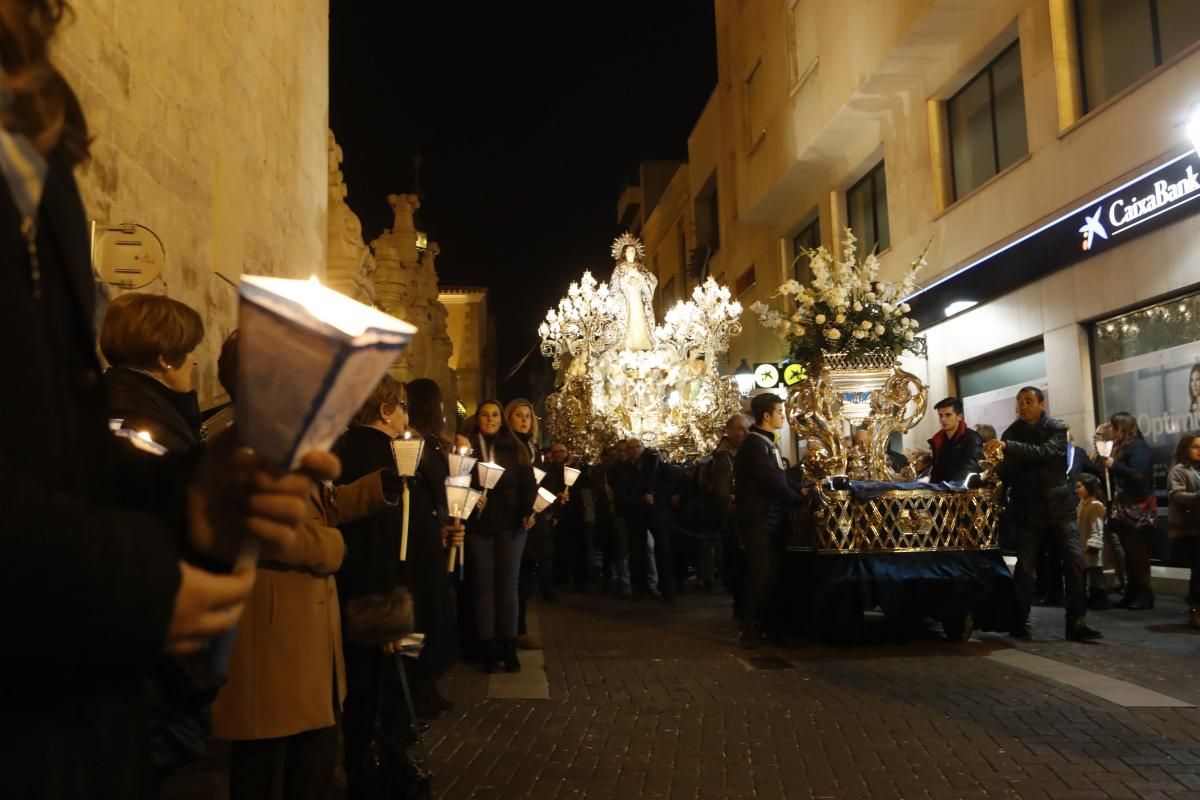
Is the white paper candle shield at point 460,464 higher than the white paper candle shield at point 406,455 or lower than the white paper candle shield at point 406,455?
higher

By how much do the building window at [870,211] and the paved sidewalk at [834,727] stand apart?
13646 millimetres

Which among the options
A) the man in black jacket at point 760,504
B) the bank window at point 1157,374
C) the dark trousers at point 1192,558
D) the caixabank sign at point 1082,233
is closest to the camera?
the man in black jacket at point 760,504

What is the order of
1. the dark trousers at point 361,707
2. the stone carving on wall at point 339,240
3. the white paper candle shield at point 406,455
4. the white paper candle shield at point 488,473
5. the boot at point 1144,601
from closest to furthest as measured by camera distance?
the dark trousers at point 361,707, the white paper candle shield at point 406,455, the white paper candle shield at point 488,473, the boot at point 1144,601, the stone carving on wall at point 339,240

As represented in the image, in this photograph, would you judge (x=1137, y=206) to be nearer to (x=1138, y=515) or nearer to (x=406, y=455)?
(x=1138, y=515)

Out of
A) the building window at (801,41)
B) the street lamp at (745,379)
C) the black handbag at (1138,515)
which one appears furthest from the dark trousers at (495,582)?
the building window at (801,41)

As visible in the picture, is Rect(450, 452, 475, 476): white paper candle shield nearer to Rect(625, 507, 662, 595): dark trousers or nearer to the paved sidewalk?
the paved sidewalk

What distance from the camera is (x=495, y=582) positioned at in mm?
8086

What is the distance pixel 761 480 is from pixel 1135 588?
15.4 ft

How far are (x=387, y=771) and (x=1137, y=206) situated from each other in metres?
11.5

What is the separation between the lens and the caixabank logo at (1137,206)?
37.2 ft

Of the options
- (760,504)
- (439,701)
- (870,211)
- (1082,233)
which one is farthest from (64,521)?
(870,211)

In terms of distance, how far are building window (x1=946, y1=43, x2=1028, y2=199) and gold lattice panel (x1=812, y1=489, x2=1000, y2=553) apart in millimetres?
9126

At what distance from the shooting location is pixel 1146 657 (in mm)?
7637

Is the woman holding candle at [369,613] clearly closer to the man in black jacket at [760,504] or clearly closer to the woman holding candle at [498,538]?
the woman holding candle at [498,538]
